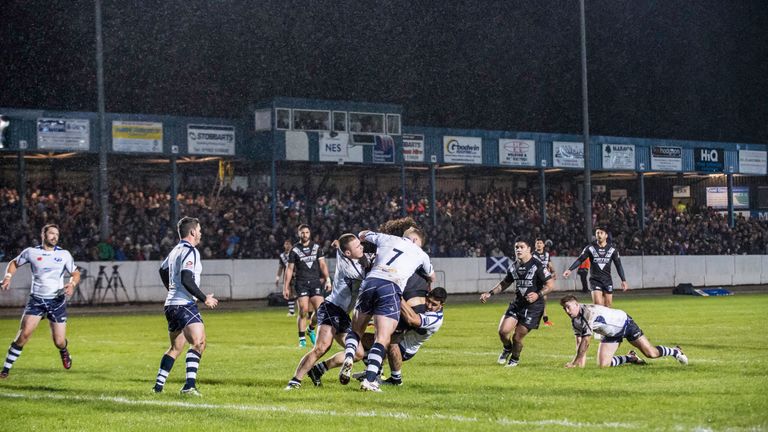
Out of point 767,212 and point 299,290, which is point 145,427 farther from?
point 767,212

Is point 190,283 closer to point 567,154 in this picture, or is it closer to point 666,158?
point 567,154

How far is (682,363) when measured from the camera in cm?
1516

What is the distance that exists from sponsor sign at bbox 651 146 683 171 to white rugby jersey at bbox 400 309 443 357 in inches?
2115

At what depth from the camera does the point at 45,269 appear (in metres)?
16.0

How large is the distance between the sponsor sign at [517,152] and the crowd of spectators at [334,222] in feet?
6.64

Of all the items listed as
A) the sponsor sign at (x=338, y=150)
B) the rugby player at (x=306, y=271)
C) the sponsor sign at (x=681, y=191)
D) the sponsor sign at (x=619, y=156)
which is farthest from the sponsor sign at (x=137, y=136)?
the sponsor sign at (x=681, y=191)

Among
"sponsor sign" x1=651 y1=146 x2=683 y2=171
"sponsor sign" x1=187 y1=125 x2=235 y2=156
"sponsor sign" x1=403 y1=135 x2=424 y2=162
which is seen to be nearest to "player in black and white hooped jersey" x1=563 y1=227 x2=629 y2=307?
"sponsor sign" x1=187 y1=125 x2=235 y2=156

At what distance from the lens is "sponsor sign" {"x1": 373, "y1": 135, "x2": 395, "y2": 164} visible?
179 ft

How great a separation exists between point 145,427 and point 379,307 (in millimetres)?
3274

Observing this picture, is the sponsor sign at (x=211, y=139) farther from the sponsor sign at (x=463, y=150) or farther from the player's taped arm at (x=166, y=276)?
the player's taped arm at (x=166, y=276)

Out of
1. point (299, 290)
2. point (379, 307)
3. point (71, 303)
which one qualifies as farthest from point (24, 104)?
point (379, 307)

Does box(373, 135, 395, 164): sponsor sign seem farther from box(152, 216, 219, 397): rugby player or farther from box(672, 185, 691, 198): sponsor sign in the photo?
box(152, 216, 219, 397): rugby player

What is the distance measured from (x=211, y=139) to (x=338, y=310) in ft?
126

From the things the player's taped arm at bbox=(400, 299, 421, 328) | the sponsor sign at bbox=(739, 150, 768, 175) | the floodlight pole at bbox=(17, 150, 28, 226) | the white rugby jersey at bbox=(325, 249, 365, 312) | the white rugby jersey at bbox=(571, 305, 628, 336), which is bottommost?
the white rugby jersey at bbox=(571, 305, 628, 336)
